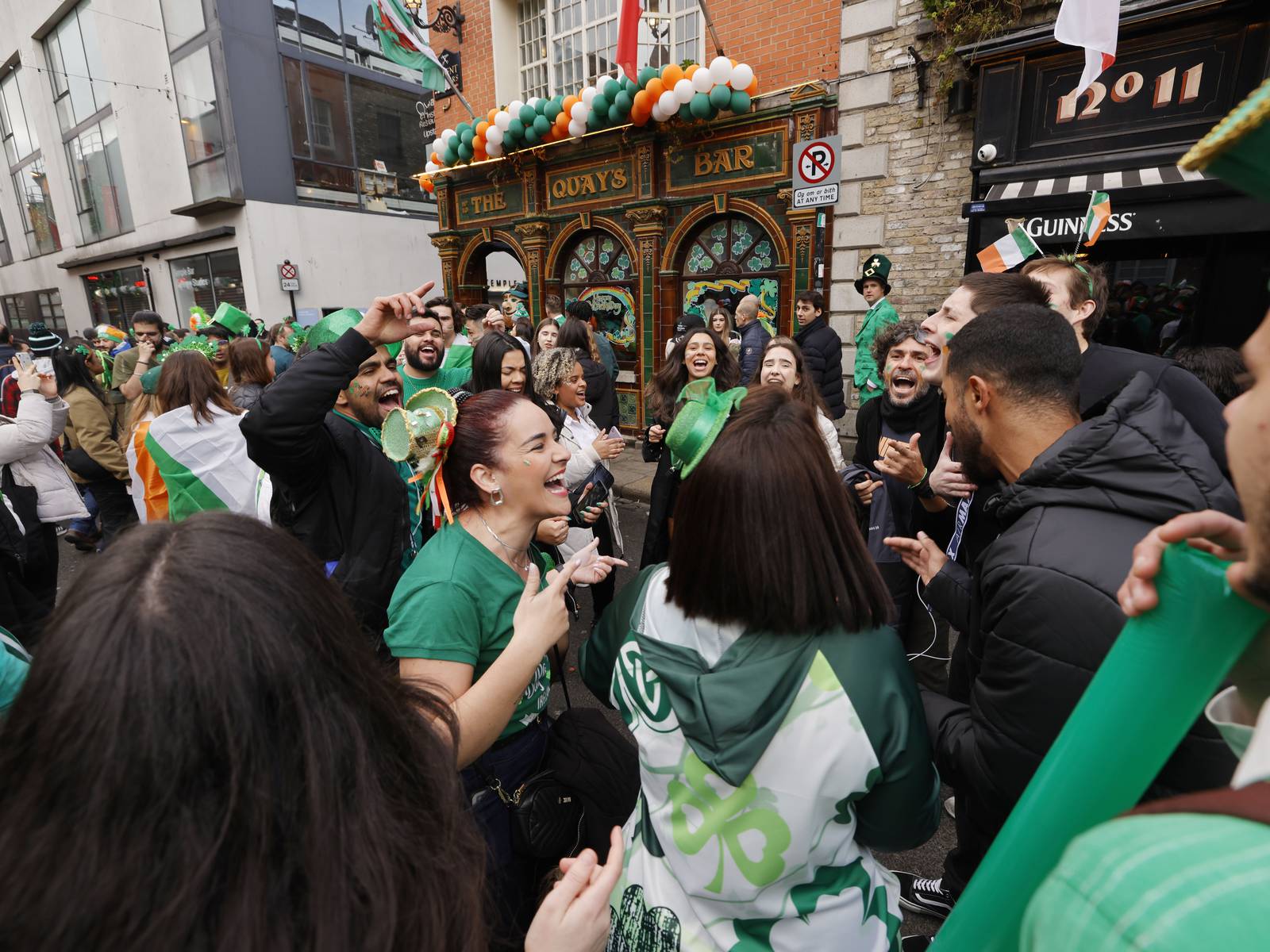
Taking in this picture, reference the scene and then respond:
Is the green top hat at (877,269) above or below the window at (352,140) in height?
below

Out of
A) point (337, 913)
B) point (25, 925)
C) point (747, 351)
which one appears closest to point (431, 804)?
point (337, 913)

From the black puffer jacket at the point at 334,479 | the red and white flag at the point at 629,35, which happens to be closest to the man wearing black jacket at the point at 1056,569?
the black puffer jacket at the point at 334,479

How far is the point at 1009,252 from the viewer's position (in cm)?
358

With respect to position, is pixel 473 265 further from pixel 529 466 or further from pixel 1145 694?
pixel 1145 694

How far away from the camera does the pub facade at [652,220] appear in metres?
8.05

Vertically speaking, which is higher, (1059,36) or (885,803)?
(1059,36)

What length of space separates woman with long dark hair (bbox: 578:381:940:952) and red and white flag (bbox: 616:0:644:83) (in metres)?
8.10

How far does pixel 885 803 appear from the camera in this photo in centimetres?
123

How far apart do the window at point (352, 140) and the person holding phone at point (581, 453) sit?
13.8 metres

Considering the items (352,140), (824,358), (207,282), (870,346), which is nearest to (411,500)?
(824,358)

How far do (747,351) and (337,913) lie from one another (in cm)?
687

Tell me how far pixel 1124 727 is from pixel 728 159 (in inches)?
357

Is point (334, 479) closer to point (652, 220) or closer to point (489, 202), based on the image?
point (652, 220)

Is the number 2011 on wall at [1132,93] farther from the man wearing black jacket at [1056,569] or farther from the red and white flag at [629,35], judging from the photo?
the man wearing black jacket at [1056,569]
